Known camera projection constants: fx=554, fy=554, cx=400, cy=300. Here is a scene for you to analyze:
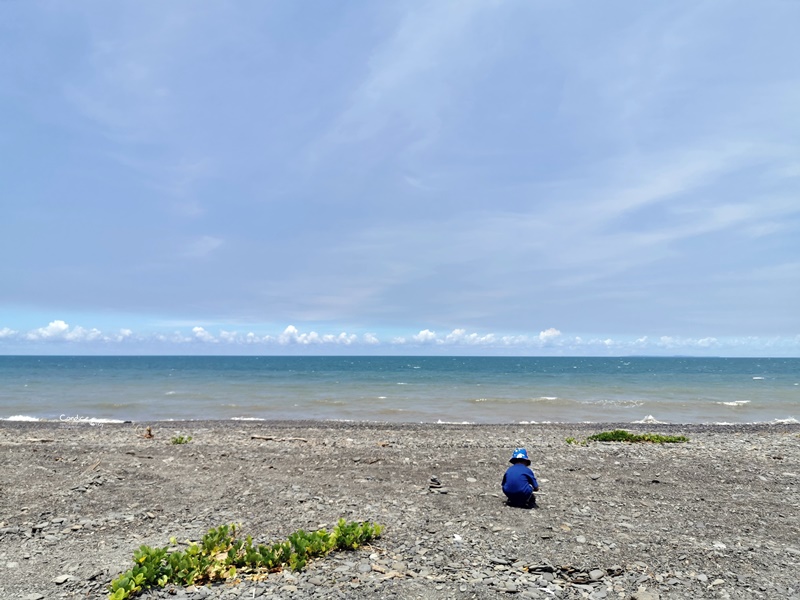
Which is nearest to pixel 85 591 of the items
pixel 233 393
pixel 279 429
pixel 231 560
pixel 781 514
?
pixel 231 560

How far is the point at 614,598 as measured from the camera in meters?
6.30

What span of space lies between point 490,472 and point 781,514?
5.61 meters

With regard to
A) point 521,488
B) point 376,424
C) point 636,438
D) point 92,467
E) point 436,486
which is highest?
point 521,488

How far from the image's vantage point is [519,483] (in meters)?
9.92

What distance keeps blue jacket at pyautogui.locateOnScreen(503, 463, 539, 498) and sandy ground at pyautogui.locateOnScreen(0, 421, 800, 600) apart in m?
0.31

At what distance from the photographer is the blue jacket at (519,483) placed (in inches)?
389

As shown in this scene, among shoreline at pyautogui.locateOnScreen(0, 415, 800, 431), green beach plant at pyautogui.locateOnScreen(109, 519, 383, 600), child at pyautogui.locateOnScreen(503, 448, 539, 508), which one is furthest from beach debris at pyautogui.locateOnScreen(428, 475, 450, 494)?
shoreline at pyautogui.locateOnScreen(0, 415, 800, 431)

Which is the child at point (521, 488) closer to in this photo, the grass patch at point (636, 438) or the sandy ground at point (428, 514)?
the sandy ground at point (428, 514)

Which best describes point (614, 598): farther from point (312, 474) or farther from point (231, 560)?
point (312, 474)

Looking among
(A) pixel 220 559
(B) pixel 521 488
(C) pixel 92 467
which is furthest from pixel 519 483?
Result: (C) pixel 92 467

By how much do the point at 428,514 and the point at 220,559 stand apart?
3.69m

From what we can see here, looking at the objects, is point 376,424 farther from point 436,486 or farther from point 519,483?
point 519,483

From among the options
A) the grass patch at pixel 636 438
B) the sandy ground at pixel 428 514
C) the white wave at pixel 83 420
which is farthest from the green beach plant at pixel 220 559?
the white wave at pixel 83 420

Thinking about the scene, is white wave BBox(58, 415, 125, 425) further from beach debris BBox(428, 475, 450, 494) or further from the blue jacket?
the blue jacket
